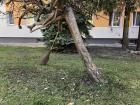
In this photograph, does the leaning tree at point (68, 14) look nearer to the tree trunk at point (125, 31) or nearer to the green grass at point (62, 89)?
the green grass at point (62, 89)

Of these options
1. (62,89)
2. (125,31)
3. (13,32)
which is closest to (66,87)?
(62,89)

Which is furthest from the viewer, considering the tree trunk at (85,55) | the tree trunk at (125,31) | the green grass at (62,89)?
the tree trunk at (125,31)

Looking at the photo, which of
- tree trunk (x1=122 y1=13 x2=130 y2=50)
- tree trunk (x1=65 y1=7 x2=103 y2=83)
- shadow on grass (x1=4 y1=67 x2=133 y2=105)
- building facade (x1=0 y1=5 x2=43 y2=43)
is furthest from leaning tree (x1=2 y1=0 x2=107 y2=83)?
building facade (x1=0 y1=5 x2=43 y2=43)

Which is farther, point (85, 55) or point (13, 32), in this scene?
point (13, 32)

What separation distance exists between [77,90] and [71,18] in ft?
5.57

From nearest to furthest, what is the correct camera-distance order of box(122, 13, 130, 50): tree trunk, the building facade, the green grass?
the green grass, box(122, 13, 130, 50): tree trunk, the building facade

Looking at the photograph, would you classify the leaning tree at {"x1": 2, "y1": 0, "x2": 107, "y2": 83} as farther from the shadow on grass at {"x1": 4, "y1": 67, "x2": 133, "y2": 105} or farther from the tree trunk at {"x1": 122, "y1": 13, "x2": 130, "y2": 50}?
the tree trunk at {"x1": 122, "y1": 13, "x2": 130, "y2": 50}

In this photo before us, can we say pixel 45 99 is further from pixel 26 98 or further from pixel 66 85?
pixel 66 85

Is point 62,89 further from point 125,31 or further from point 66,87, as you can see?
point 125,31

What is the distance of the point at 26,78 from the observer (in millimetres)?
7102

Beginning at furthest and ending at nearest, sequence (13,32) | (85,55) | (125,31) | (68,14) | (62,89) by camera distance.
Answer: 1. (13,32)
2. (125,31)
3. (68,14)
4. (85,55)
5. (62,89)

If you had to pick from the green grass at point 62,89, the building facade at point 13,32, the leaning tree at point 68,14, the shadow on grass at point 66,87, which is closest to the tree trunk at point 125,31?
the building facade at point 13,32

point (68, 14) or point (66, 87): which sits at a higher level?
point (68, 14)

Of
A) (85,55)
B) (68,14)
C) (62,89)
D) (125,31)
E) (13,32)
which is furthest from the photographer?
(13,32)
